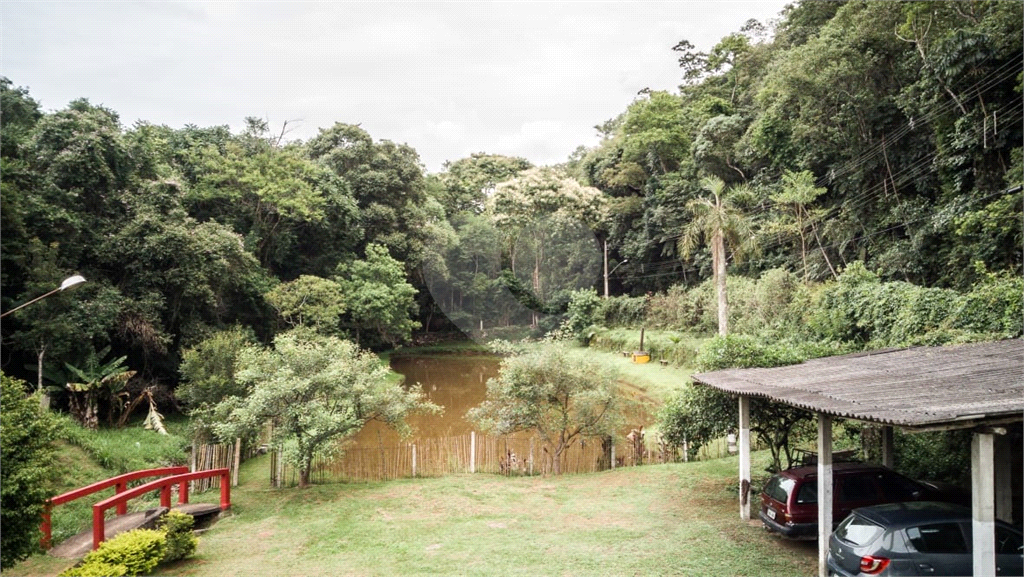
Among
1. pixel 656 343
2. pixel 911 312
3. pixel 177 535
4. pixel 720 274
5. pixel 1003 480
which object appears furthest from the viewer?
pixel 656 343

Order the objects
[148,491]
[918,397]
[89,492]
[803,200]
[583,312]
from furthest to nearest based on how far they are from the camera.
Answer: [583,312] → [803,200] → [148,491] → [89,492] → [918,397]

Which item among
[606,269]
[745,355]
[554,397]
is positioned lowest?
[554,397]

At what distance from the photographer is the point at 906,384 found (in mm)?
7656

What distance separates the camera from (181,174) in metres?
25.5

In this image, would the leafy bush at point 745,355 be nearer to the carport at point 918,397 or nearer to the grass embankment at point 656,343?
the carport at point 918,397

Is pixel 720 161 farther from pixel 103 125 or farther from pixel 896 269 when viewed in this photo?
pixel 103 125

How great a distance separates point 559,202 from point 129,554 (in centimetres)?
3615

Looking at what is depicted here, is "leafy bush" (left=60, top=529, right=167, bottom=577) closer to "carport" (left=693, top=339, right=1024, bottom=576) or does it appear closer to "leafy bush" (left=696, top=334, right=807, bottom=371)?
"carport" (left=693, top=339, right=1024, bottom=576)

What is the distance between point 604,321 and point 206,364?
90.0ft

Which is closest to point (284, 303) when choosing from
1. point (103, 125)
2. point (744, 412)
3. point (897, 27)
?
point (103, 125)

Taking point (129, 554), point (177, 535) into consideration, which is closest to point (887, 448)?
point (177, 535)

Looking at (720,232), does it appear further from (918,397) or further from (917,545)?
(917,545)

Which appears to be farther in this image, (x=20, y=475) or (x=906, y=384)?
(x=906, y=384)

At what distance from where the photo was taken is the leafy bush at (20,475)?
6906 mm
